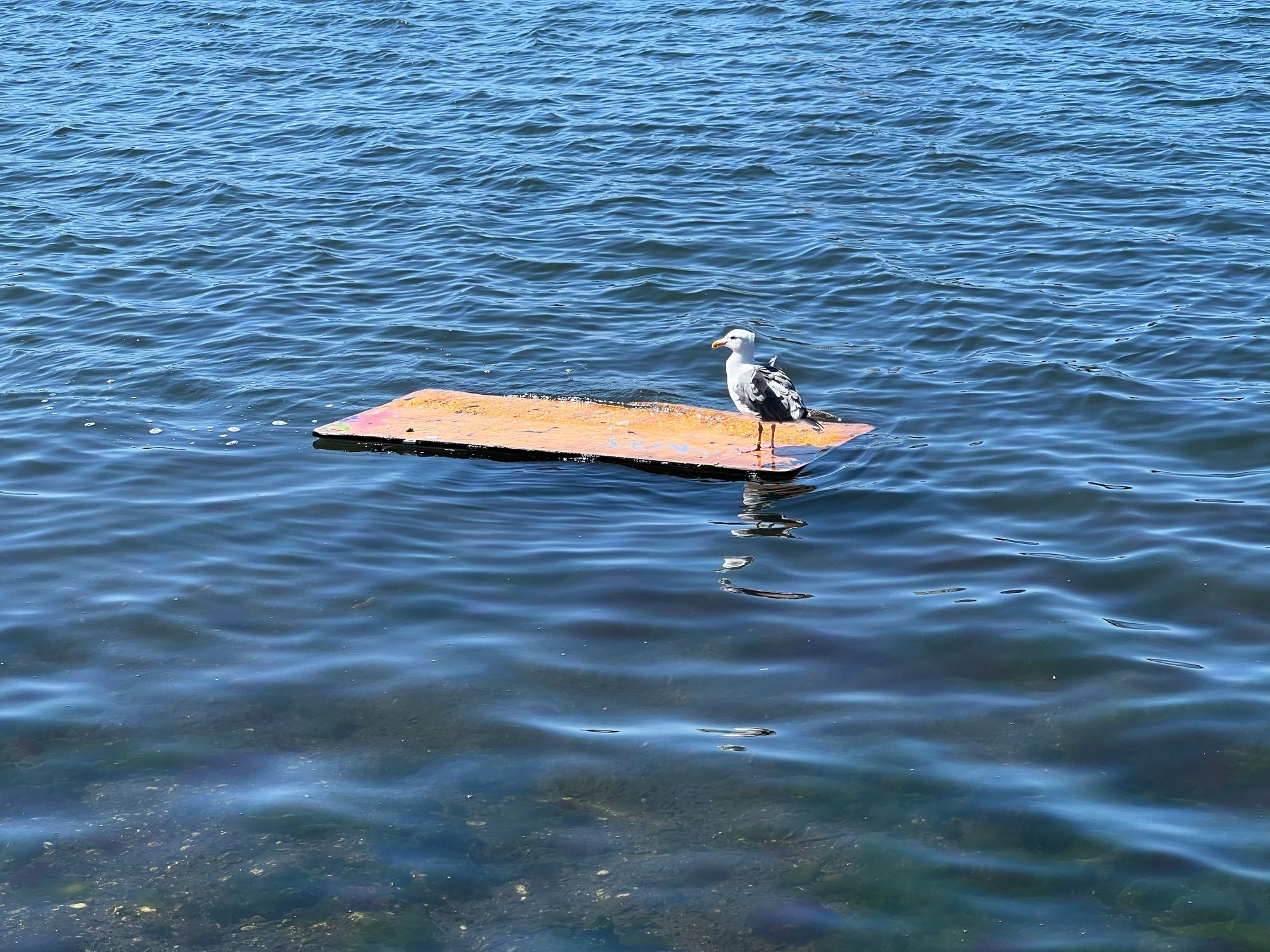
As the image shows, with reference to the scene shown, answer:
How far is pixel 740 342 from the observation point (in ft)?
35.7

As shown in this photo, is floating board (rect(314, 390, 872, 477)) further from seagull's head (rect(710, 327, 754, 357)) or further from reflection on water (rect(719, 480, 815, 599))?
seagull's head (rect(710, 327, 754, 357))

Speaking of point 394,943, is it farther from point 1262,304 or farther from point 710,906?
point 1262,304

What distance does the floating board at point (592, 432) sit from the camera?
10383mm

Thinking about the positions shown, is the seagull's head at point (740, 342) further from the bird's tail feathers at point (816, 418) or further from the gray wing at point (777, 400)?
the bird's tail feathers at point (816, 418)

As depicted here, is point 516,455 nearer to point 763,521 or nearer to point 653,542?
point 653,542

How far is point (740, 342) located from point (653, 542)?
7.50ft

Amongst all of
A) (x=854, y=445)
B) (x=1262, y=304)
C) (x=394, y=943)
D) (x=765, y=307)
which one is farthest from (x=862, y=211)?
(x=394, y=943)

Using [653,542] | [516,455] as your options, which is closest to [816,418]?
[653,542]

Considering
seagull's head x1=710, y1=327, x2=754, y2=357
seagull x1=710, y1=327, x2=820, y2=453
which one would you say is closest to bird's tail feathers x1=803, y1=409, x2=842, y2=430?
seagull x1=710, y1=327, x2=820, y2=453

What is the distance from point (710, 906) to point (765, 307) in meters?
9.50

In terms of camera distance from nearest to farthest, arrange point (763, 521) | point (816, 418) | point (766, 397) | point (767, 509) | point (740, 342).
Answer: point (763, 521) → point (767, 509) → point (766, 397) → point (816, 418) → point (740, 342)

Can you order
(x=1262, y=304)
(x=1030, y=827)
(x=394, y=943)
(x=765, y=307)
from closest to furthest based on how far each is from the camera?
(x=394, y=943), (x=1030, y=827), (x=1262, y=304), (x=765, y=307)

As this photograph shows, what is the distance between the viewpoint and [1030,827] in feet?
19.7

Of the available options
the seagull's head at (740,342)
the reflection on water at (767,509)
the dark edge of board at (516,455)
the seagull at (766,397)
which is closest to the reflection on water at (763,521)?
the reflection on water at (767,509)
